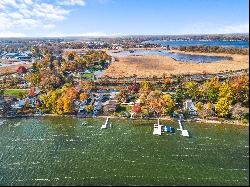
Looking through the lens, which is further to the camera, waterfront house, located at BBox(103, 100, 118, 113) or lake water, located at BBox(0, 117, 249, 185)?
waterfront house, located at BBox(103, 100, 118, 113)

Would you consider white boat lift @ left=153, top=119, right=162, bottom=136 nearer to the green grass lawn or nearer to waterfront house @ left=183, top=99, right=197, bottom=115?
waterfront house @ left=183, top=99, right=197, bottom=115

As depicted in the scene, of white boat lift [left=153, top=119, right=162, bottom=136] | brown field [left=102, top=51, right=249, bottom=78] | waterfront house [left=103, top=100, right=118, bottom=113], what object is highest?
waterfront house [left=103, top=100, right=118, bottom=113]

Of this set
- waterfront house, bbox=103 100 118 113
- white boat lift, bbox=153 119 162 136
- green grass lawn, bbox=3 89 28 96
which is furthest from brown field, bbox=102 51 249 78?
white boat lift, bbox=153 119 162 136

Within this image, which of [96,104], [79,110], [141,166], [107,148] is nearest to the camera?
[141,166]

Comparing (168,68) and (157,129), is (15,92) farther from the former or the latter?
(168,68)

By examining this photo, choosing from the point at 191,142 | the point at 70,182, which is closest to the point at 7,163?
the point at 70,182

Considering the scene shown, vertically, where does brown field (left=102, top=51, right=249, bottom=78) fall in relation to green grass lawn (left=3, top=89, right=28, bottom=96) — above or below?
below

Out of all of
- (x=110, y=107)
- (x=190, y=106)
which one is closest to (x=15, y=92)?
(x=110, y=107)

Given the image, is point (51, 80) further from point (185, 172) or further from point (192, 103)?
point (185, 172)
